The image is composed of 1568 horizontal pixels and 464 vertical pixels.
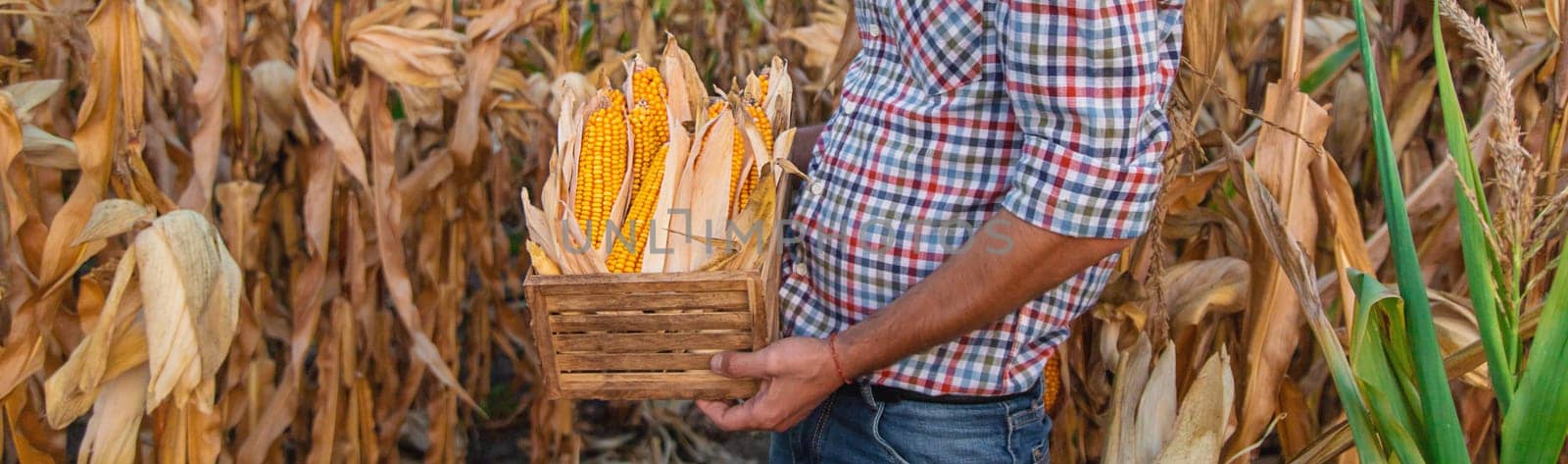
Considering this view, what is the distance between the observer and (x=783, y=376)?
4.08 ft

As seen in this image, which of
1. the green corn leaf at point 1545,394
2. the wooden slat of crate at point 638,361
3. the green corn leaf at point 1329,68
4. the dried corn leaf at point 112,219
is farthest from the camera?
the green corn leaf at point 1329,68

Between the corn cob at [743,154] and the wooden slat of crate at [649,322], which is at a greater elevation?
the corn cob at [743,154]

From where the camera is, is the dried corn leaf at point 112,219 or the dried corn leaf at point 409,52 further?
the dried corn leaf at point 409,52

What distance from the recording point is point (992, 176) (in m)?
1.23

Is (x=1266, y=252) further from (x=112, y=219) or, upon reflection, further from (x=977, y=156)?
(x=112, y=219)

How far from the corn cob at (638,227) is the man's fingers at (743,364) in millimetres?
154

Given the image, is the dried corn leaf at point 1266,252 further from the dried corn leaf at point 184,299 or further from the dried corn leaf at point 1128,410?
the dried corn leaf at point 184,299

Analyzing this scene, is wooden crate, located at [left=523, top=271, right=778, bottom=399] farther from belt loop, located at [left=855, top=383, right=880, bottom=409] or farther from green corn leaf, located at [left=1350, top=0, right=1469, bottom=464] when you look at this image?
green corn leaf, located at [left=1350, top=0, right=1469, bottom=464]

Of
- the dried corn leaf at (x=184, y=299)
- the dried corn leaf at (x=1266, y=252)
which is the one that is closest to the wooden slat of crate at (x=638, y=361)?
the dried corn leaf at (x=184, y=299)

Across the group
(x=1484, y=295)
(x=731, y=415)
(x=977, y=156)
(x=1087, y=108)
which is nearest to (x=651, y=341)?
(x=731, y=415)

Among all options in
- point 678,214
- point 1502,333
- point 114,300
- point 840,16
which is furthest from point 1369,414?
point 840,16

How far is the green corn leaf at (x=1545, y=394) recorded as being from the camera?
3.13ft

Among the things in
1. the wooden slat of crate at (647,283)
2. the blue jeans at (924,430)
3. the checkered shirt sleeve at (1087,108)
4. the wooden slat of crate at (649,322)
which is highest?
the checkered shirt sleeve at (1087,108)

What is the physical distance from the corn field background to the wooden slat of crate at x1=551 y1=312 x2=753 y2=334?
450 millimetres
